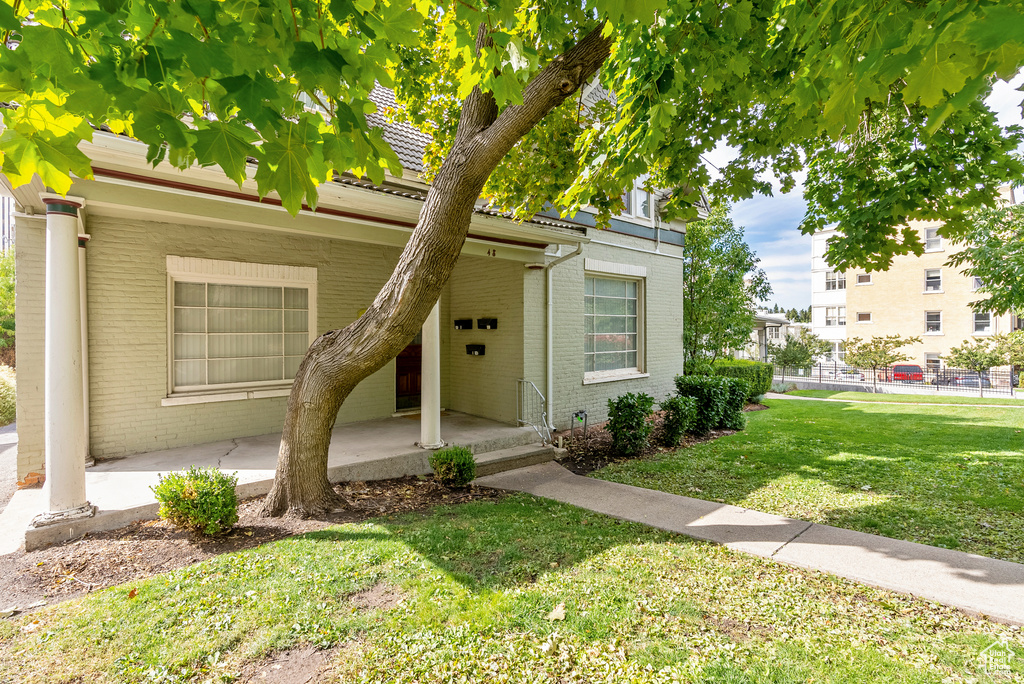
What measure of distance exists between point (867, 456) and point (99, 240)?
37.4 feet

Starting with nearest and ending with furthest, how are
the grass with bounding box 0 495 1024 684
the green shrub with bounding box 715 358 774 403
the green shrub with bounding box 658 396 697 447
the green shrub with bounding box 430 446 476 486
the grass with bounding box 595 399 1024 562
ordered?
the grass with bounding box 0 495 1024 684
the grass with bounding box 595 399 1024 562
the green shrub with bounding box 430 446 476 486
the green shrub with bounding box 658 396 697 447
the green shrub with bounding box 715 358 774 403

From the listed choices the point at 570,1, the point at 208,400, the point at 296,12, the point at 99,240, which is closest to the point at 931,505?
the point at 570,1

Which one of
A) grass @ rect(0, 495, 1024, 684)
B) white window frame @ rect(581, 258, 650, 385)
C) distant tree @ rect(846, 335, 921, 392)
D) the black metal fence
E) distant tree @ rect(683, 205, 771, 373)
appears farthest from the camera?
distant tree @ rect(846, 335, 921, 392)

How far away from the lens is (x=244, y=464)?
5.80 meters

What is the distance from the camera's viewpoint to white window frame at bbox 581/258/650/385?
384 inches

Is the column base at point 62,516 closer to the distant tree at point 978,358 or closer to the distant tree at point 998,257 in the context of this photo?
the distant tree at point 998,257

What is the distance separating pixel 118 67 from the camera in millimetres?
1822

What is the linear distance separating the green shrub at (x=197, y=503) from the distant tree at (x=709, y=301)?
12100mm

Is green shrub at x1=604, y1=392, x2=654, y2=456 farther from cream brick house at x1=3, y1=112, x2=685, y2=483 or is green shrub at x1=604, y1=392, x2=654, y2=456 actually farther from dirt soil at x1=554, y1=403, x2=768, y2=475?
cream brick house at x1=3, y1=112, x2=685, y2=483

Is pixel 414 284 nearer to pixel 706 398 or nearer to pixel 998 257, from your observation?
pixel 706 398

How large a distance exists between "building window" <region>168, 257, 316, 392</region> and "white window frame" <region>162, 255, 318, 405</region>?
0.05 feet

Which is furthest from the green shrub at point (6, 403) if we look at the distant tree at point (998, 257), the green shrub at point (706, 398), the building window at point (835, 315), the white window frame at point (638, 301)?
the building window at point (835, 315)

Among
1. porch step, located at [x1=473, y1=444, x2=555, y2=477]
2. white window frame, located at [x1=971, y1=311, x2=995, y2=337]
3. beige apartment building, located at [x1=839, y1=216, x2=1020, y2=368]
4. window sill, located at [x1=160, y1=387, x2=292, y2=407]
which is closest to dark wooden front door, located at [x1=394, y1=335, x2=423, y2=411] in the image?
window sill, located at [x1=160, y1=387, x2=292, y2=407]

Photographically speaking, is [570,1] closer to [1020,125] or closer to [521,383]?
[521,383]
